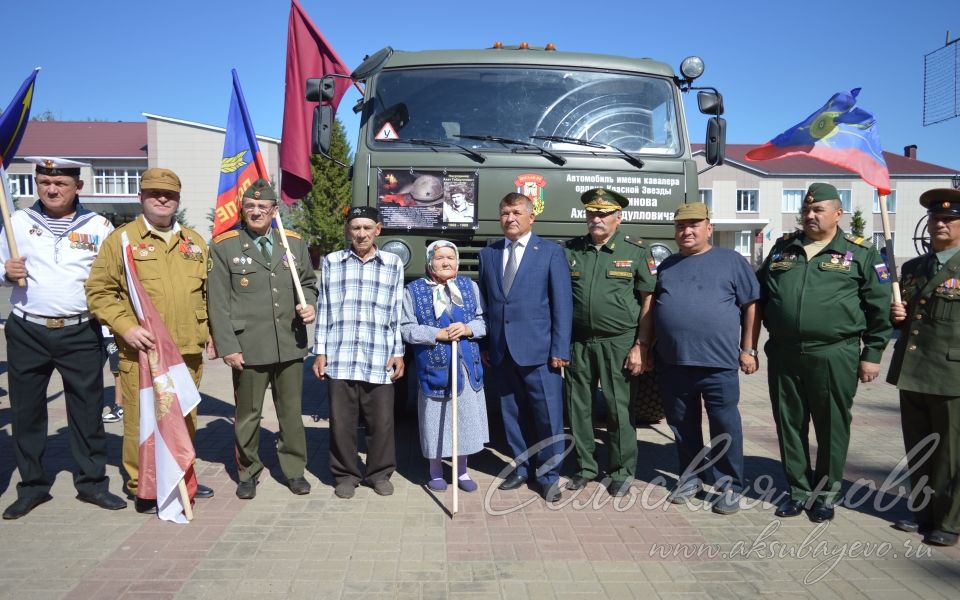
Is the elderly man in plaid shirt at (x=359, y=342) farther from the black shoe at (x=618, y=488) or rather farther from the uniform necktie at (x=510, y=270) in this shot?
the black shoe at (x=618, y=488)

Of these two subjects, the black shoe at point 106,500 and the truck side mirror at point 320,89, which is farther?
the truck side mirror at point 320,89

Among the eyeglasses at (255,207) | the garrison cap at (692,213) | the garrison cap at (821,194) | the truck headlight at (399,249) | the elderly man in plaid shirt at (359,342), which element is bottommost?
the elderly man in plaid shirt at (359,342)

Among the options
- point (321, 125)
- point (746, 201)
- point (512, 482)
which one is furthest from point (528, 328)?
point (746, 201)

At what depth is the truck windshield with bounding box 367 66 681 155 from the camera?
533 centimetres

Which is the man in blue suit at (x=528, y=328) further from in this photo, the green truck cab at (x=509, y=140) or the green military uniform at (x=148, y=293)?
the green military uniform at (x=148, y=293)

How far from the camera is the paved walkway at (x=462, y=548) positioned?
10.5 feet

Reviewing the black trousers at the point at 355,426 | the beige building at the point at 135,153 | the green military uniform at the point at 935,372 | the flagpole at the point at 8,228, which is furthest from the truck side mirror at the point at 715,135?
the beige building at the point at 135,153

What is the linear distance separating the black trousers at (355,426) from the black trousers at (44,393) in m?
1.41

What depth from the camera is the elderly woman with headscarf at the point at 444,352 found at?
4.43m

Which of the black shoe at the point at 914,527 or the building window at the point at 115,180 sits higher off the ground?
the building window at the point at 115,180

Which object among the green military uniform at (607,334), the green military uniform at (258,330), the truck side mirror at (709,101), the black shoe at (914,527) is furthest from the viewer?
the truck side mirror at (709,101)

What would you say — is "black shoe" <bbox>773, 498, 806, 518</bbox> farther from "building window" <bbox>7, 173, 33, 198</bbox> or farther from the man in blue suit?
"building window" <bbox>7, 173, 33, 198</bbox>

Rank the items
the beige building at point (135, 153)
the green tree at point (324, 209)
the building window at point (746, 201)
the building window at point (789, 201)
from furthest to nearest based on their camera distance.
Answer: the building window at point (746, 201)
the building window at point (789, 201)
the beige building at point (135, 153)
the green tree at point (324, 209)

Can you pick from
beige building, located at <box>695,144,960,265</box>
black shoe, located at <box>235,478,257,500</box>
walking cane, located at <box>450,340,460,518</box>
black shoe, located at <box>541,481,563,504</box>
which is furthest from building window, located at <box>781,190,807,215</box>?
black shoe, located at <box>235,478,257,500</box>
